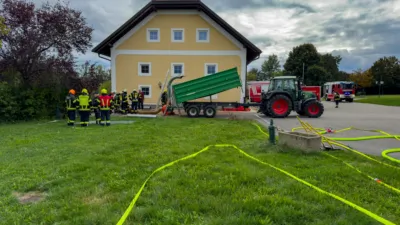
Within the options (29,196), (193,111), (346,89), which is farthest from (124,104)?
(346,89)

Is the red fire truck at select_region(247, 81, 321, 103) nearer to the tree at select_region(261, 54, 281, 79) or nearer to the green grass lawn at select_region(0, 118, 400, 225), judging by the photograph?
the green grass lawn at select_region(0, 118, 400, 225)

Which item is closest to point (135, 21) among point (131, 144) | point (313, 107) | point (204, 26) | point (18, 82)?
point (204, 26)

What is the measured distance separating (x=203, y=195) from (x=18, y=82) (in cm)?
1704

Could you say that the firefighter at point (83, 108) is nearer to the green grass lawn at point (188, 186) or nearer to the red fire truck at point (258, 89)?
the green grass lawn at point (188, 186)

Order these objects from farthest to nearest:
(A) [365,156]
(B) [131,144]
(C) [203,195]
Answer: (B) [131,144], (A) [365,156], (C) [203,195]

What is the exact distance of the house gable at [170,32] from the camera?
74.2 ft

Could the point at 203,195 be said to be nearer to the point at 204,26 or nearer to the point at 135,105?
the point at 135,105

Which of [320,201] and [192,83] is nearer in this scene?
[320,201]

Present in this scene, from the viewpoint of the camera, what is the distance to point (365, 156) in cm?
612

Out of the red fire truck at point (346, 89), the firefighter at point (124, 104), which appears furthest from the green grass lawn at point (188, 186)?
the red fire truck at point (346, 89)

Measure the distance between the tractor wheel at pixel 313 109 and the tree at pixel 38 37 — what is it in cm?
1419

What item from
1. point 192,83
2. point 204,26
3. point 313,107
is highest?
point 204,26

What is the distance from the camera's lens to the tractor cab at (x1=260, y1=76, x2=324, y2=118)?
15367 mm

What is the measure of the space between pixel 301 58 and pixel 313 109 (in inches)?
1991
